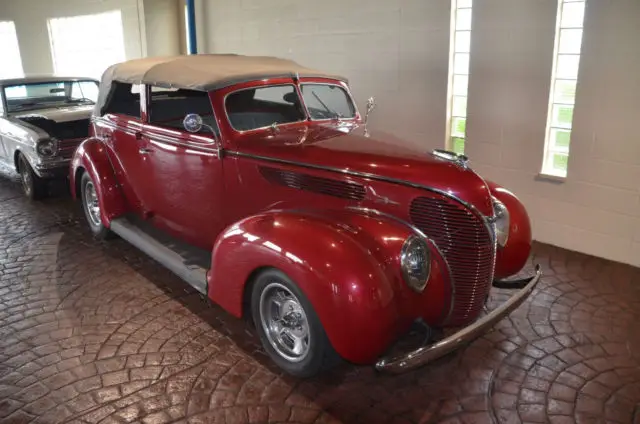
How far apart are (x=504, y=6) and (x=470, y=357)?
344cm

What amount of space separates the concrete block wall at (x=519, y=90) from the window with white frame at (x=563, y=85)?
82 mm

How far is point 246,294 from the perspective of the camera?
11.0ft

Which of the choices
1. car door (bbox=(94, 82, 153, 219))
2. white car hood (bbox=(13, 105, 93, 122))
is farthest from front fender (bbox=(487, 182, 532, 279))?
white car hood (bbox=(13, 105, 93, 122))

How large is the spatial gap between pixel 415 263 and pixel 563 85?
313cm

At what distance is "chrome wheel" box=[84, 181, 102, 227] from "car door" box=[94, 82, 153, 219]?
0.56 metres

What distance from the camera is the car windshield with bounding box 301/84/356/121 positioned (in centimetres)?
437

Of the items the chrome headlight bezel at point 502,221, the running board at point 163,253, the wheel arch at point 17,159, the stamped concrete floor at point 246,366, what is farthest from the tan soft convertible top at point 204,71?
the wheel arch at point 17,159

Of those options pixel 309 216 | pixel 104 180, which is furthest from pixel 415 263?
pixel 104 180

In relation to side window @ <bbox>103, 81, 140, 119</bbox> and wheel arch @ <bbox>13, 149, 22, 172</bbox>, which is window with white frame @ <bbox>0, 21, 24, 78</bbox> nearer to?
wheel arch @ <bbox>13, 149, 22, 172</bbox>

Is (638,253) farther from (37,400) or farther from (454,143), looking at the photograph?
(37,400)

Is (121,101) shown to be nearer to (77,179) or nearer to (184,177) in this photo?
(77,179)

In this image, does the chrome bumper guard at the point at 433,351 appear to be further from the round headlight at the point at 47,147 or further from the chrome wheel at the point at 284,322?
the round headlight at the point at 47,147

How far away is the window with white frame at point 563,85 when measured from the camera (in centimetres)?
477

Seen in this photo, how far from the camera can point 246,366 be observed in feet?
11.0
